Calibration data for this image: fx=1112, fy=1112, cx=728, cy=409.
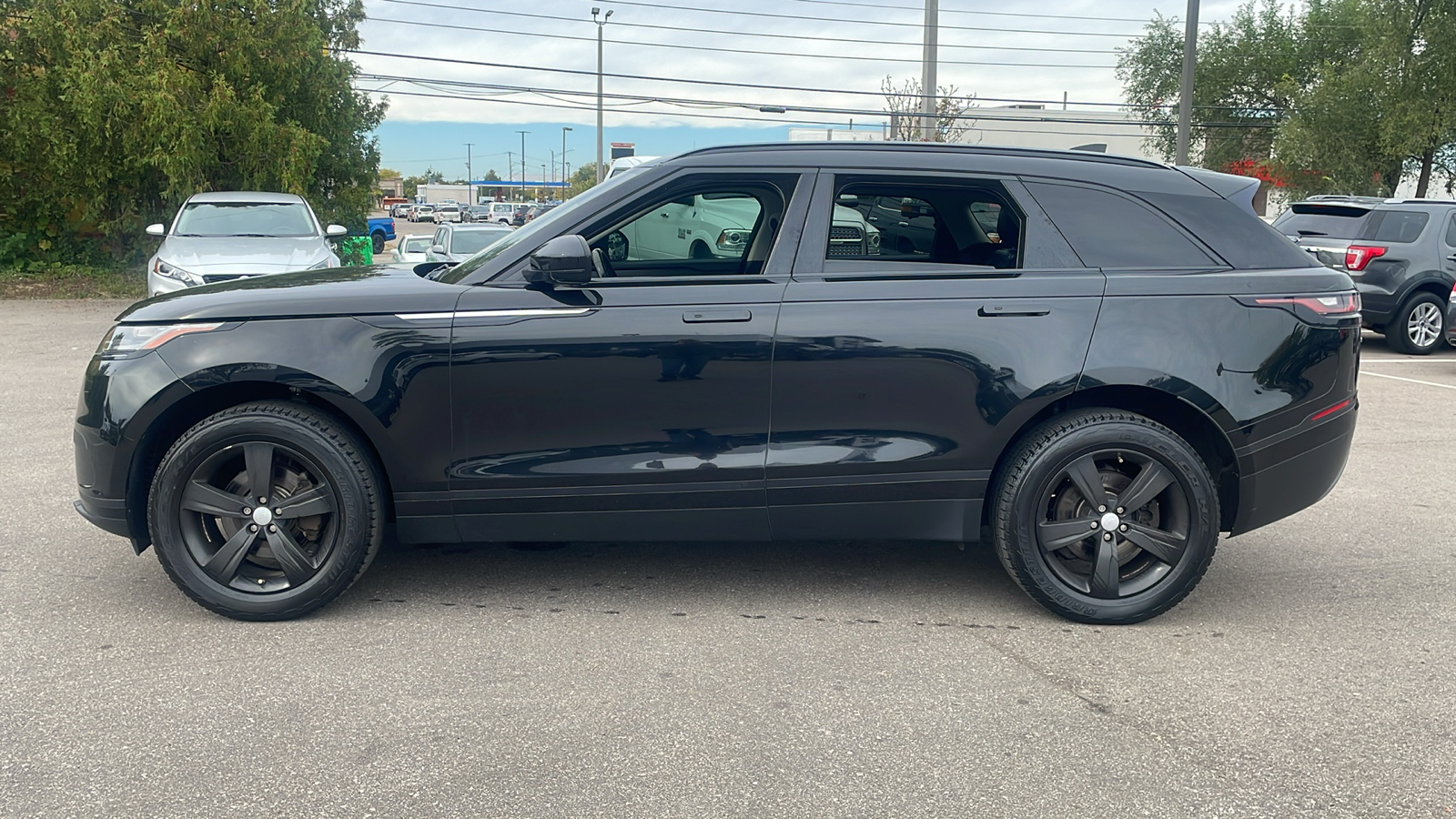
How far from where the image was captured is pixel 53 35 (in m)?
18.7

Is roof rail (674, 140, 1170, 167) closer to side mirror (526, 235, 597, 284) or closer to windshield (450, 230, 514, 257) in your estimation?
side mirror (526, 235, 597, 284)

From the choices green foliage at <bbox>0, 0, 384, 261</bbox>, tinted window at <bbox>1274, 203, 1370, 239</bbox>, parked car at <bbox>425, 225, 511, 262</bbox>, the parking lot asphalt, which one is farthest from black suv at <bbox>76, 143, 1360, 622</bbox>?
green foliage at <bbox>0, 0, 384, 261</bbox>

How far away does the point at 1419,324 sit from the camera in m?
12.9

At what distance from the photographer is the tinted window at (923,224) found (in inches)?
166

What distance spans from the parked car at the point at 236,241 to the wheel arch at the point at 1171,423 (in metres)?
8.98

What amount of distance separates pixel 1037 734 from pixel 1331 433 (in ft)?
6.23

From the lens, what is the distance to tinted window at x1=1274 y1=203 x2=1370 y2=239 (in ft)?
43.4

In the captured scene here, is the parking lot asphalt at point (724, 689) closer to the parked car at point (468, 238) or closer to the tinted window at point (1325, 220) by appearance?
the tinted window at point (1325, 220)

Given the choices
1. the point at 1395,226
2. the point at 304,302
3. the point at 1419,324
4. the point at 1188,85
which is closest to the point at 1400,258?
the point at 1395,226

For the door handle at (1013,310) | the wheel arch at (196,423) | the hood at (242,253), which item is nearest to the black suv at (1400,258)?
the door handle at (1013,310)

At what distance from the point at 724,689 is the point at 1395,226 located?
41.3 feet

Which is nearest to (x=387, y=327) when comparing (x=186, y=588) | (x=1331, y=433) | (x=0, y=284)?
(x=186, y=588)

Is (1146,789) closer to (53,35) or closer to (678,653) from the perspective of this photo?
(678,653)

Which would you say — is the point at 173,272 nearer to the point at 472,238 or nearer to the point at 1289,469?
the point at 472,238
